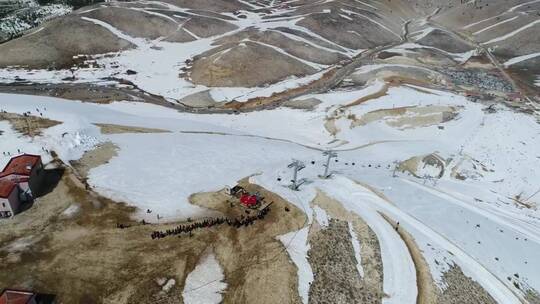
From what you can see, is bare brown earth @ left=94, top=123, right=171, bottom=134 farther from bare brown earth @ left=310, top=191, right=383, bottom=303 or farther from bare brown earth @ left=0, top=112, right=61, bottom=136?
bare brown earth @ left=310, top=191, right=383, bottom=303

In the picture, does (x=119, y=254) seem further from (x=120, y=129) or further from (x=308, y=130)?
(x=308, y=130)

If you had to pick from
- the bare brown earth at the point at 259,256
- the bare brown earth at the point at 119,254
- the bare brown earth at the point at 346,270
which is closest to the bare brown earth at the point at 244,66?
the bare brown earth at the point at 259,256

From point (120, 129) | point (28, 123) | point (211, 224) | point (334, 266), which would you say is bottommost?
point (334, 266)

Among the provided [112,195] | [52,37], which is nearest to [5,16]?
[52,37]

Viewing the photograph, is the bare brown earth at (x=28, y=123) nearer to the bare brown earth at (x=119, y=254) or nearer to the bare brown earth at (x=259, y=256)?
the bare brown earth at (x=119, y=254)

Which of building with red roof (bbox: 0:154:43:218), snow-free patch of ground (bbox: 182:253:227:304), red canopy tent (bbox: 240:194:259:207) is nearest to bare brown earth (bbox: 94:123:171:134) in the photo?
building with red roof (bbox: 0:154:43:218)

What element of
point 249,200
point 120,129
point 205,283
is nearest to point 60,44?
point 120,129

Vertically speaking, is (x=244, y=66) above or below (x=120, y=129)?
above

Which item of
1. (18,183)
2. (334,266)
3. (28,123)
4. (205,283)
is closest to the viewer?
(205,283)
